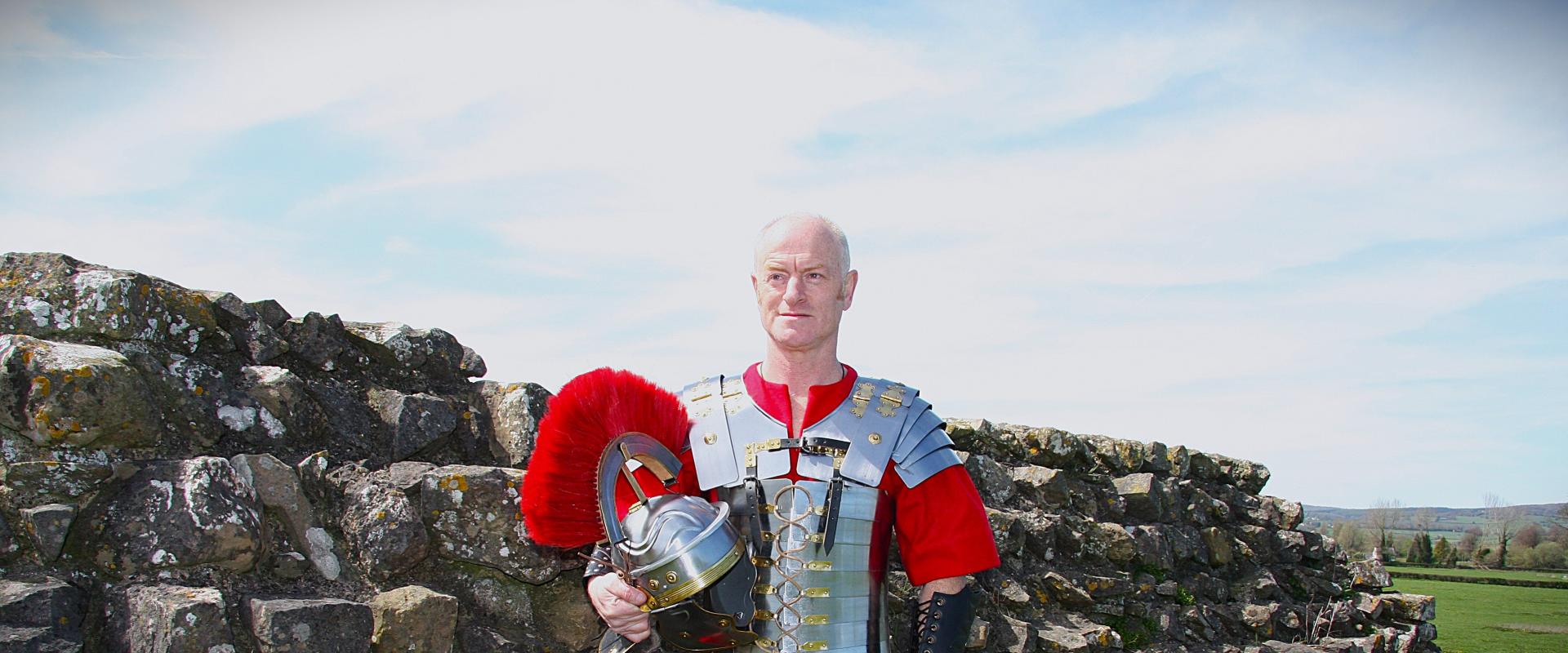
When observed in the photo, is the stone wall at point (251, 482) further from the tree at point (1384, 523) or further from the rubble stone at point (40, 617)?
the tree at point (1384, 523)

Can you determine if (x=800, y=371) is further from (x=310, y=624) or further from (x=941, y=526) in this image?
(x=310, y=624)

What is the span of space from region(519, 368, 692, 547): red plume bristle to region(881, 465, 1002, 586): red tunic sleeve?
0.93 meters

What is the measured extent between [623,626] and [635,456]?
0.51 meters

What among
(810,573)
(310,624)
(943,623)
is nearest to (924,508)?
(943,623)

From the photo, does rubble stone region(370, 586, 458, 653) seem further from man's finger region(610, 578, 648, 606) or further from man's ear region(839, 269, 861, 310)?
man's ear region(839, 269, 861, 310)

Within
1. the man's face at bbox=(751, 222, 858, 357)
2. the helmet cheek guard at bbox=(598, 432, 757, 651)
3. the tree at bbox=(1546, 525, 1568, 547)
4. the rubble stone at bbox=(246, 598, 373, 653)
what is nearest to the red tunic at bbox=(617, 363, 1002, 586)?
the man's face at bbox=(751, 222, 858, 357)

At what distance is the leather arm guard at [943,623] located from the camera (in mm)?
3383

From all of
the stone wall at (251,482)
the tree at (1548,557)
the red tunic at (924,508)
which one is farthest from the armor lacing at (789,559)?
the tree at (1548,557)

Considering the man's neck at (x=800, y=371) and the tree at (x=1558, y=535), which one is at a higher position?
the man's neck at (x=800, y=371)

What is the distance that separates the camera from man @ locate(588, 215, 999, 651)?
3312 millimetres

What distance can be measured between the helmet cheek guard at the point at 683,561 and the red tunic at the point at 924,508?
0.32m

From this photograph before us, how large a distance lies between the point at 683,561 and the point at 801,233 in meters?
1.18

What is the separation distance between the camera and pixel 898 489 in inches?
140

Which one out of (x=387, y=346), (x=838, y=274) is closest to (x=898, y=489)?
(x=838, y=274)
